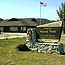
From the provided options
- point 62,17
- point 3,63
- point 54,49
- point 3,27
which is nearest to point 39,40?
point 54,49

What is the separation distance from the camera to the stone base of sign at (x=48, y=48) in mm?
7820

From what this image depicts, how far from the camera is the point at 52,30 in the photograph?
27.4ft

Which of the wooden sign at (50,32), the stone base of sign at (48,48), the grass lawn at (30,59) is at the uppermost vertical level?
the wooden sign at (50,32)

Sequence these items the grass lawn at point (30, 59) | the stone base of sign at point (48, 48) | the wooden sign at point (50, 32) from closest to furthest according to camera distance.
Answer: the grass lawn at point (30, 59), the stone base of sign at point (48, 48), the wooden sign at point (50, 32)

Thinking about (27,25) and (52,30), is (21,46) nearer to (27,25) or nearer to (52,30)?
(52,30)

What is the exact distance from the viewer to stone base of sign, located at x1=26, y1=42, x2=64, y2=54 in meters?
7.82

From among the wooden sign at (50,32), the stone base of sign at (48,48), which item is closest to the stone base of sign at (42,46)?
the stone base of sign at (48,48)

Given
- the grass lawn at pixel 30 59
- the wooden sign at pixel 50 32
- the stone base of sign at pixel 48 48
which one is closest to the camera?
the grass lawn at pixel 30 59

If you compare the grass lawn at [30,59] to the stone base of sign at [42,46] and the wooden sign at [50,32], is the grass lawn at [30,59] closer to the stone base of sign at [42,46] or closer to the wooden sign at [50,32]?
the stone base of sign at [42,46]

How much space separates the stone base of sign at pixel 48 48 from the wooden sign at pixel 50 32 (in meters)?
0.43

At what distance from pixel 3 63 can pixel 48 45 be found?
3.36m

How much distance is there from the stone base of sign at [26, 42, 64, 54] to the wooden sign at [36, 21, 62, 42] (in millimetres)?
434

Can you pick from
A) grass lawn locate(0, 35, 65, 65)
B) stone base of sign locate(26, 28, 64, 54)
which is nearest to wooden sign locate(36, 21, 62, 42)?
stone base of sign locate(26, 28, 64, 54)

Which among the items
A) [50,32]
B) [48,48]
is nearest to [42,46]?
[48,48]
